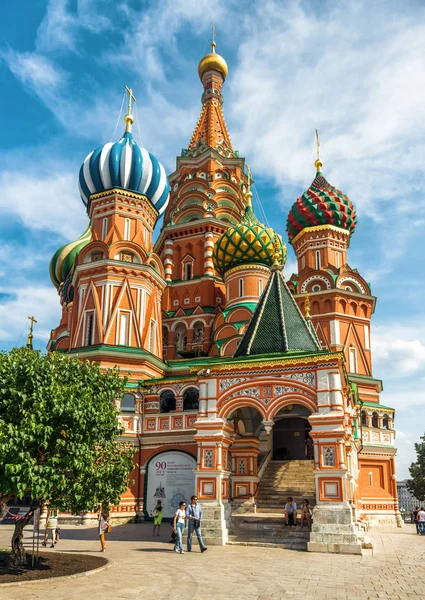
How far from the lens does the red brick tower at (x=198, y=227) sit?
27719mm

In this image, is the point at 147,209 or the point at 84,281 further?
the point at 147,209

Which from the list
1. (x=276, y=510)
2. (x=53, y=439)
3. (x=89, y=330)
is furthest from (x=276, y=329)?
(x=89, y=330)

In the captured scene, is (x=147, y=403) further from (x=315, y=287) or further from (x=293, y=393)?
(x=315, y=287)

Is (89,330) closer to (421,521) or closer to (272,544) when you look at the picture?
(272,544)

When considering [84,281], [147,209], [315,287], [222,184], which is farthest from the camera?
[222,184]

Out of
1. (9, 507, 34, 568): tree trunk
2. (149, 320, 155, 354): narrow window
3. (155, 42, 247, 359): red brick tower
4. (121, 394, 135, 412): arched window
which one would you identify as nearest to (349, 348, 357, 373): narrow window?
(155, 42, 247, 359): red brick tower

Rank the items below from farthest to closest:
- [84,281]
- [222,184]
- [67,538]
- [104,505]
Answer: [222,184]
[84,281]
[67,538]
[104,505]

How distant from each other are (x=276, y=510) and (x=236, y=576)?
24.3 feet

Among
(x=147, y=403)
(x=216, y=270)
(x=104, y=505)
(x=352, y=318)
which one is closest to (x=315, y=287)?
(x=352, y=318)

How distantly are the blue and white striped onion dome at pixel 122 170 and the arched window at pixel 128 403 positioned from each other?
9.52m

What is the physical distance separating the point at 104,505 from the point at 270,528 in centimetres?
507

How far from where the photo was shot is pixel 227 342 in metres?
23.5

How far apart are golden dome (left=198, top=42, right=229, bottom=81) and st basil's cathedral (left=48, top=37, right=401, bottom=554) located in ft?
15.0

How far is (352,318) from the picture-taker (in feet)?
86.0
